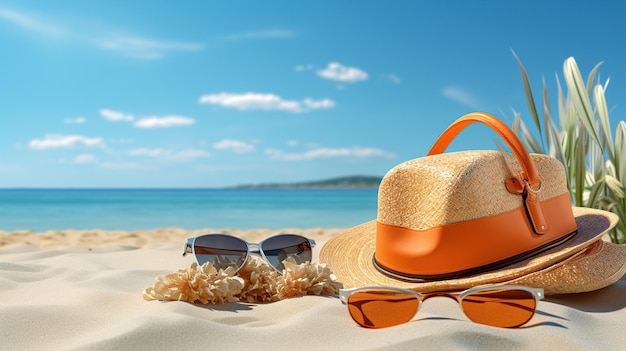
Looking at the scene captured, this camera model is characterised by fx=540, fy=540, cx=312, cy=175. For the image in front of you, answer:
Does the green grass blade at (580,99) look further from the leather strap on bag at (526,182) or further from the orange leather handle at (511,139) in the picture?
the leather strap on bag at (526,182)

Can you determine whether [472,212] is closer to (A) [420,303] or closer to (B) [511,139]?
(B) [511,139]

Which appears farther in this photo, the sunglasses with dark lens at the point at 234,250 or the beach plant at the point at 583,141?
the beach plant at the point at 583,141

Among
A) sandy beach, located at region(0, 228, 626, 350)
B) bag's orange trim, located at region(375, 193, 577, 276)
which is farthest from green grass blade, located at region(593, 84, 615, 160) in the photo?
bag's orange trim, located at region(375, 193, 577, 276)

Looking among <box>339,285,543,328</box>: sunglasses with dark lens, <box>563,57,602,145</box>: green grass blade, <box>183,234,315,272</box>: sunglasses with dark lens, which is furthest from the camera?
<box>563,57,602,145</box>: green grass blade

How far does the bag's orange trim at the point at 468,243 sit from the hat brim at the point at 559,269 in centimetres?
5

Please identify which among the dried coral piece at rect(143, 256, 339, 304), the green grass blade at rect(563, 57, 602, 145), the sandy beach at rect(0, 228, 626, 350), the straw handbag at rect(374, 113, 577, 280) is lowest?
the sandy beach at rect(0, 228, 626, 350)

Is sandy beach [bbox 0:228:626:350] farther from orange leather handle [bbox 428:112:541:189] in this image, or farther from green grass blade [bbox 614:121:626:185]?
green grass blade [bbox 614:121:626:185]

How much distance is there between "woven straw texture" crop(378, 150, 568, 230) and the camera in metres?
2.00

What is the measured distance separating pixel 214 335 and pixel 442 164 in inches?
42.8

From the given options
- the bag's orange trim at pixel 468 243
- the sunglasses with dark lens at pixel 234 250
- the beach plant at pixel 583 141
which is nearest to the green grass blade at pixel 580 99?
the beach plant at pixel 583 141

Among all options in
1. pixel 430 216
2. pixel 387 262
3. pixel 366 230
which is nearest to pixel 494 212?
pixel 430 216

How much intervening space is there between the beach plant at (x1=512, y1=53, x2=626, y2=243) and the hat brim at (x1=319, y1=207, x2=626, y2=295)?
94cm

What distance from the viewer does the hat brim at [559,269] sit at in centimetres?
196

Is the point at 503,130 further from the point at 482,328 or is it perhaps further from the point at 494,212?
the point at 482,328
